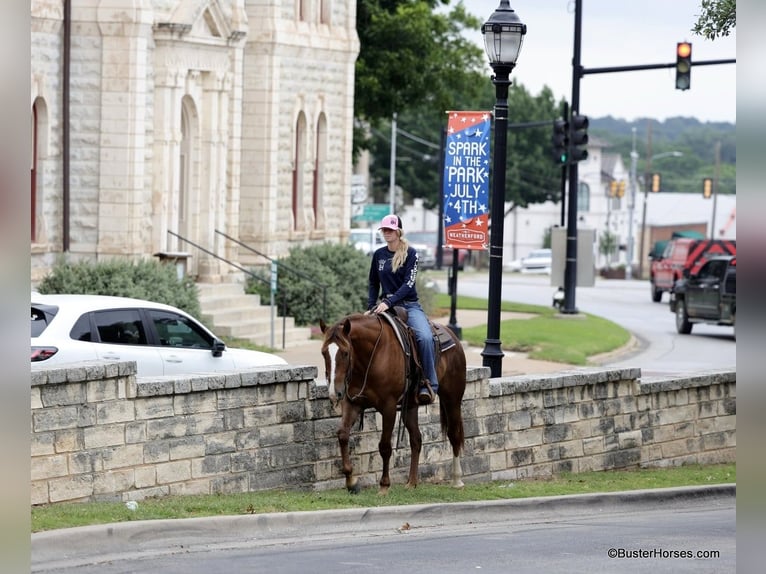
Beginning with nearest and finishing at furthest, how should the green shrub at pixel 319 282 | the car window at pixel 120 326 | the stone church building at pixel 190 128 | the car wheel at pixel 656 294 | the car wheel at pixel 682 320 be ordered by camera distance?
the car window at pixel 120 326, the stone church building at pixel 190 128, the green shrub at pixel 319 282, the car wheel at pixel 682 320, the car wheel at pixel 656 294

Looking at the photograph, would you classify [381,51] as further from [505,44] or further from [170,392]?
[170,392]

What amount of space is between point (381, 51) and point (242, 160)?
11.7m

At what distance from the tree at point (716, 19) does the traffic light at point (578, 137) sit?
19.3m

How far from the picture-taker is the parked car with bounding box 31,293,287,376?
14875mm

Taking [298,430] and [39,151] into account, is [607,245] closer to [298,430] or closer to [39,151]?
[39,151]

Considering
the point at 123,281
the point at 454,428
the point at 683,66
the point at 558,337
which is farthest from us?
the point at 683,66

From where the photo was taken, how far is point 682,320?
122 feet

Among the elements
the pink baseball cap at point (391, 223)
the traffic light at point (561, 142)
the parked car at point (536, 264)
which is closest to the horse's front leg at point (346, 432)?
the pink baseball cap at point (391, 223)

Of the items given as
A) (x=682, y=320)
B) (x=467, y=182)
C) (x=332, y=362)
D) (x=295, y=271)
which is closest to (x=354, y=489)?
(x=332, y=362)

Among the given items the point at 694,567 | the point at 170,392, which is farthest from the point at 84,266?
the point at 694,567

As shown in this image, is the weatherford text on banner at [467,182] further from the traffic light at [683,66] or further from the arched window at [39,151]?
the traffic light at [683,66]

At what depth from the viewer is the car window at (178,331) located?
16250 mm

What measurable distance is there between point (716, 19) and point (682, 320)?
83.8 feet
